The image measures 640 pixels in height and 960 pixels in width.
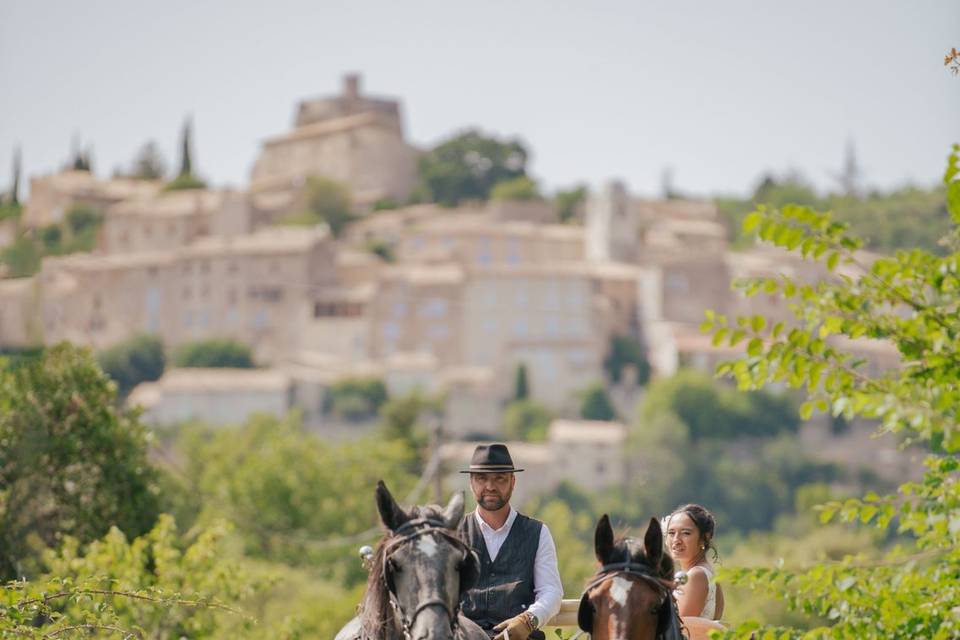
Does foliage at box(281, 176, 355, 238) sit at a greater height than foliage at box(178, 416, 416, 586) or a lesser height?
greater

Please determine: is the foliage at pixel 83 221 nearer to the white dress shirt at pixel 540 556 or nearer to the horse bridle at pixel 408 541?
the white dress shirt at pixel 540 556

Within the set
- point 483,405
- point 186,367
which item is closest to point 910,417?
point 483,405

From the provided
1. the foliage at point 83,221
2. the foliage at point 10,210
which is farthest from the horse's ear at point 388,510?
the foliage at point 83,221

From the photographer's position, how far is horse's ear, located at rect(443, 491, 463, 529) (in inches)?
251

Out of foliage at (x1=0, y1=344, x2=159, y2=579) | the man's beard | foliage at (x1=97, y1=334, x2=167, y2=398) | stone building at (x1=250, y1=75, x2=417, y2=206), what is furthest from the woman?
stone building at (x1=250, y1=75, x2=417, y2=206)

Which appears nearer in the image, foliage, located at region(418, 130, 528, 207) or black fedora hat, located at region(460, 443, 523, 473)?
black fedora hat, located at region(460, 443, 523, 473)

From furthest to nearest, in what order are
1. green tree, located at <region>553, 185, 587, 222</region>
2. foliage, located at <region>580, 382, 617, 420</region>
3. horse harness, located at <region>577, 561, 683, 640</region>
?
green tree, located at <region>553, 185, 587, 222</region>
foliage, located at <region>580, 382, 617, 420</region>
horse harness, located at <region>577, 561, 683, 640</region>

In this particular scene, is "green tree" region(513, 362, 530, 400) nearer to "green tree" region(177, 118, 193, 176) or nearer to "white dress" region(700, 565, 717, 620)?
"green tree" region(177, 118, 193, 176)

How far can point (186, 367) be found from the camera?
335ft

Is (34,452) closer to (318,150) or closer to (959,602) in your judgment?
(959,602)

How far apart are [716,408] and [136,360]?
108ft

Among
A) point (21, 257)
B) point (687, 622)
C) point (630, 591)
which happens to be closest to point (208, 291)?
point (21, 257)

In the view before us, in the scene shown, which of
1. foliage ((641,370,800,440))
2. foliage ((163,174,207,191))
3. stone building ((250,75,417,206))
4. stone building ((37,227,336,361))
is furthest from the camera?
stone building ((250,75,417,206))

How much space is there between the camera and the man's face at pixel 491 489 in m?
7.55
